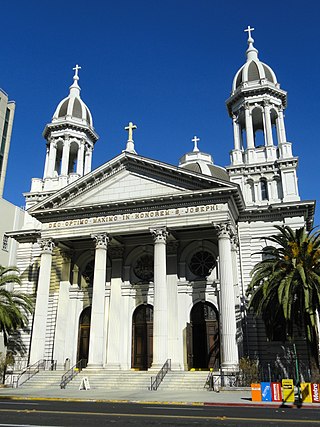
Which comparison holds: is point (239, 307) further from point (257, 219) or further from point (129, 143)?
point (129, 143)

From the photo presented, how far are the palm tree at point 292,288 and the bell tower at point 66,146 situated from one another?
22727mm

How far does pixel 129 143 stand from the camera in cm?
3378

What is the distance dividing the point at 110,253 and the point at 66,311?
19.0 ft

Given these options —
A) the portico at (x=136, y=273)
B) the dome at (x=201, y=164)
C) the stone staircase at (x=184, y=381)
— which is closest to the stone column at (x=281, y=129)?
the dome at (x=201, y=164)

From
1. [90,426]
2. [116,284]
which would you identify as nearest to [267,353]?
[116,284]

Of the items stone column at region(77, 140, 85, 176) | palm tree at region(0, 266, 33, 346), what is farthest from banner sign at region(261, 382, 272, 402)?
stone column at region(77, 140, 85, 176)

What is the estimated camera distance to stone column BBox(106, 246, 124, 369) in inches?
1230

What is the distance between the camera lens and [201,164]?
36906 millimetres

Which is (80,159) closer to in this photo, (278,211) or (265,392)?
(278,211)

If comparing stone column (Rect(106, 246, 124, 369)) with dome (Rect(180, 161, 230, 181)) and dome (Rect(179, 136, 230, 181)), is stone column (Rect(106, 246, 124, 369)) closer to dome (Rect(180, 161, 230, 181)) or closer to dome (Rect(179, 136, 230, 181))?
dome (Rect(180, 161, 230, 181))

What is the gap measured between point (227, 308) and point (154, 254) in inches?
247

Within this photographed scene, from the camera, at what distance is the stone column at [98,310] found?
27.9m

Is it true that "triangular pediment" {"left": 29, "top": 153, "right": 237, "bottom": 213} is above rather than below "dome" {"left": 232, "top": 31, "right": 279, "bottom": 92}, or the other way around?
below

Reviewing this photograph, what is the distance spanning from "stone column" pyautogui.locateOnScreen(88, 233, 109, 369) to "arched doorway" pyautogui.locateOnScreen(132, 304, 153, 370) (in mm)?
3810
